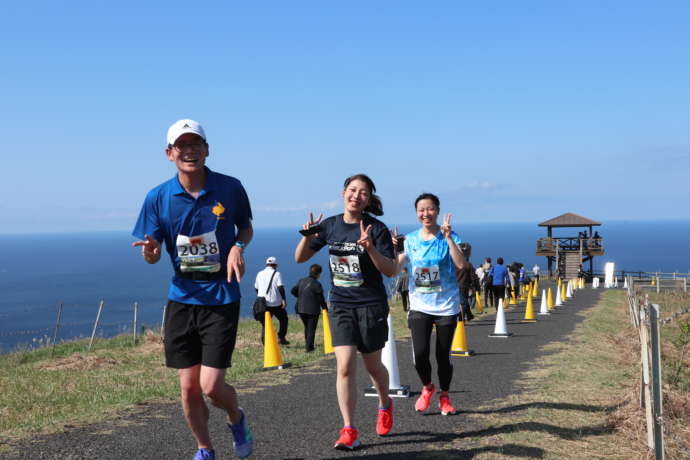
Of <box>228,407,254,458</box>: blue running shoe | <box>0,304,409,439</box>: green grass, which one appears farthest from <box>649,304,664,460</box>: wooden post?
<box>0,304,409,439</box>: green grass

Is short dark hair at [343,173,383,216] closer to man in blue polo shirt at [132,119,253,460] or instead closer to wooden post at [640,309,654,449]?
man in blue polo shirt at [132,119,253,460]

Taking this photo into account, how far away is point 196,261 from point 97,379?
8.36 m

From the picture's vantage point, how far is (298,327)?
1936 cm

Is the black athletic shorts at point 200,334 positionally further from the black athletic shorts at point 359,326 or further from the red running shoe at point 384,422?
the red running shoe at point 384,422

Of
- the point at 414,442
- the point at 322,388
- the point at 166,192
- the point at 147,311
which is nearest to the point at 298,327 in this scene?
the point at 322,388

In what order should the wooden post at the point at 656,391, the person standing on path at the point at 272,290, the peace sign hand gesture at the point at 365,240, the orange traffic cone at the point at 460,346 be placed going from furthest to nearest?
the person standing on path at the point at 272,290 → the orange traffic cone at the point at 460,346 → the peace sign hand gesture at the point at 365,240 → the wooden post at the point at 656,391

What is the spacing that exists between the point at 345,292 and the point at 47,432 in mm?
2854

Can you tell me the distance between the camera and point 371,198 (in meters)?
5.17

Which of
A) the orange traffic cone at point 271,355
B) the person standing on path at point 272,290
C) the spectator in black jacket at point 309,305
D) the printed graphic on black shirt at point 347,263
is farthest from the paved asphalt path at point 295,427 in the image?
Answer: the person standing on path at point 272,290

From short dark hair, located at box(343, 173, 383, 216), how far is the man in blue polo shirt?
1.14m

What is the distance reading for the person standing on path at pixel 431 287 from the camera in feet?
20.0

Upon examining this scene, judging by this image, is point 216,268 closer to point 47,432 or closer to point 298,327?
point 47,432

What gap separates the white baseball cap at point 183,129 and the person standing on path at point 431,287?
8.15 ft

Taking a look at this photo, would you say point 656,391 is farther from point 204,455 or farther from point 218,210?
point 218,210
